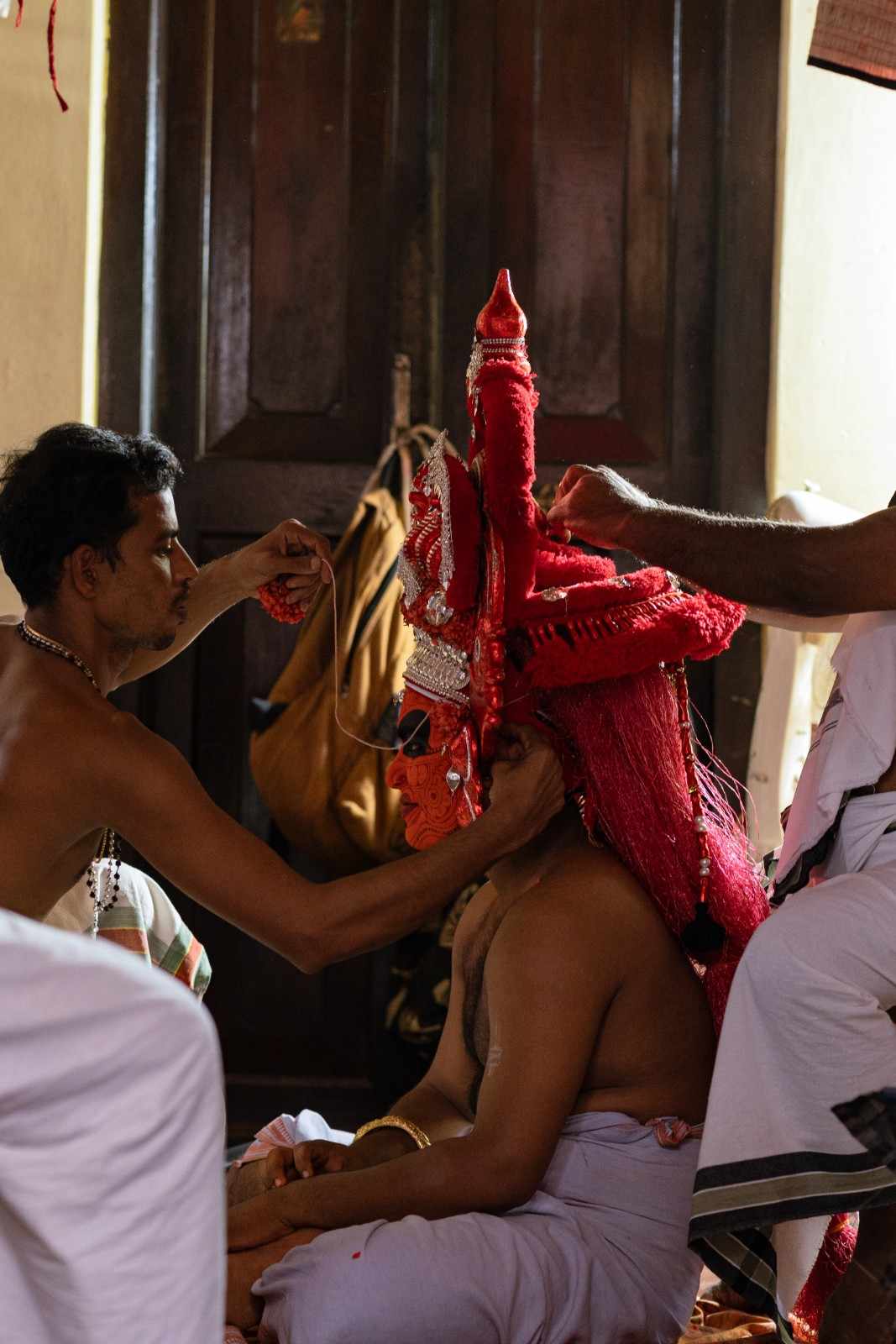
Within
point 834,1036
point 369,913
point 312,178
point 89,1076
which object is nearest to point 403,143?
point 312,178

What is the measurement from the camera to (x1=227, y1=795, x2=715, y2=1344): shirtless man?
199cm

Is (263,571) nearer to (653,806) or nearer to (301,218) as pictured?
(653,806)

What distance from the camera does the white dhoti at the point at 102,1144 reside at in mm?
1369

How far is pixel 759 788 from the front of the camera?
4055 mm

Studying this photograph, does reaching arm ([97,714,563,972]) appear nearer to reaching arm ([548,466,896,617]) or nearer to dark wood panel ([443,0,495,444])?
reaching arm ([548,466,896,617])

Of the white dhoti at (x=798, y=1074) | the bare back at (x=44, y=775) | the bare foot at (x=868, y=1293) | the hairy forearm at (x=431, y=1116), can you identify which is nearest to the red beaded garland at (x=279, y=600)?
the bare back at (x=44, y=775)

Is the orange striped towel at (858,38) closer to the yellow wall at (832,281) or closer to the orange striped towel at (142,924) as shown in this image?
the yellow wall at (832,281)

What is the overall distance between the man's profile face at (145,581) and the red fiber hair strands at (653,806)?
0.66 m

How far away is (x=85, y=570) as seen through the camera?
2494 mm

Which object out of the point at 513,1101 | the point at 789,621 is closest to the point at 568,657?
the point at 789,621

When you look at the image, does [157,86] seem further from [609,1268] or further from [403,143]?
[609,1268]

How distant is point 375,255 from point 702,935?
Answer: 107 inches

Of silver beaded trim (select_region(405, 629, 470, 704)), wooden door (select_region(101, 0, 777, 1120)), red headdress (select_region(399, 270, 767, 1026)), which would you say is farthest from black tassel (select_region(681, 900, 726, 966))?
wooden door (select_region(101, 0, 777, 1120))

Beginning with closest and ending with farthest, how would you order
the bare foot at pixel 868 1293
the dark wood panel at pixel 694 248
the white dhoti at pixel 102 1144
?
the white dhoti at pixel 102 1144, the bare foot at pixel 868 1293, the dark wood panel at pixel 694 248
